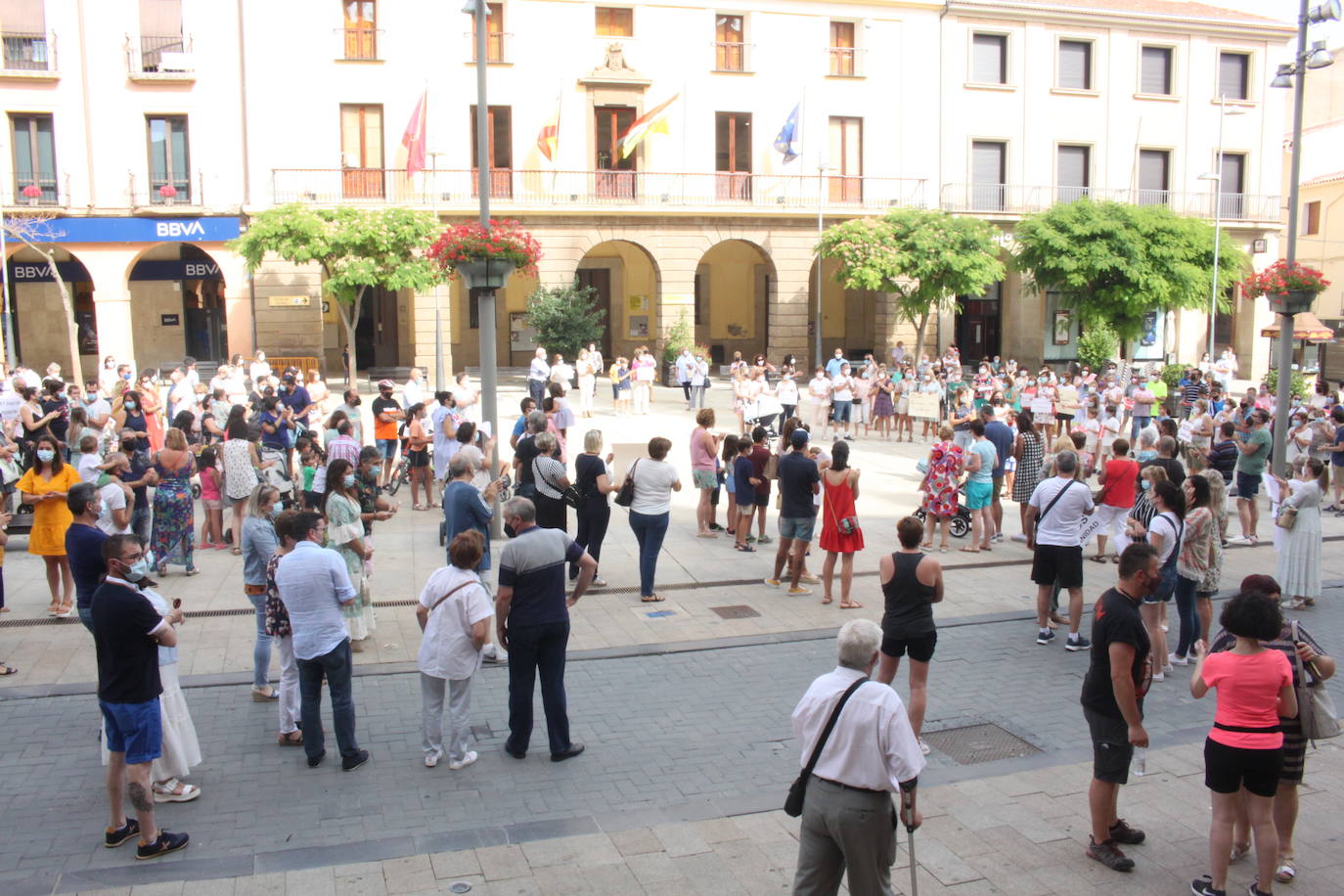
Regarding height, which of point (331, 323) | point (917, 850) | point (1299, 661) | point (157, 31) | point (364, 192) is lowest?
point (917, 850)

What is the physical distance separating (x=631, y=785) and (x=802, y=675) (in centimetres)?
245

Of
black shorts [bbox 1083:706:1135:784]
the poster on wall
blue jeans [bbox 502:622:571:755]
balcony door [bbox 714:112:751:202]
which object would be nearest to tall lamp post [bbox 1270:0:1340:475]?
black shorts [bbox 1083:706:1135:784]

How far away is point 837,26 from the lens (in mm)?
34344

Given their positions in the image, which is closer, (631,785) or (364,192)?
(631,785)

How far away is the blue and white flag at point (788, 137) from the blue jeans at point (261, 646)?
26957 mm

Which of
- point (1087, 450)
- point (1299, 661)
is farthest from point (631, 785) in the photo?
point (1087, 450)

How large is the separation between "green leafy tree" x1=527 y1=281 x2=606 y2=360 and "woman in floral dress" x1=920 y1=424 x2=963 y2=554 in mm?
18059

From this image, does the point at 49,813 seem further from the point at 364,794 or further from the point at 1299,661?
the point at 1299,661

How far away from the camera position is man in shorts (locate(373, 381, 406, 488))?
16.2 m

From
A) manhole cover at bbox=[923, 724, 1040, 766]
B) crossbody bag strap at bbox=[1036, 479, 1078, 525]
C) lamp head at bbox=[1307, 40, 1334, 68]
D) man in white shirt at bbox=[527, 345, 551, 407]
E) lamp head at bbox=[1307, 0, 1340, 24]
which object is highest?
lamp head at bbox=[1307, 0, 1340, 24]

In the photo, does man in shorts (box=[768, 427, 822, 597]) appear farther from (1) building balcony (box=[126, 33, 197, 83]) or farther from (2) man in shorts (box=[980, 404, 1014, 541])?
(1) building balcony (box=[126, 33, 197, 83])

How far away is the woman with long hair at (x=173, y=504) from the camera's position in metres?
11.4

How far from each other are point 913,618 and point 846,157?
29123 millimetres

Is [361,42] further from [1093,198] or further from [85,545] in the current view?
[85,545]
